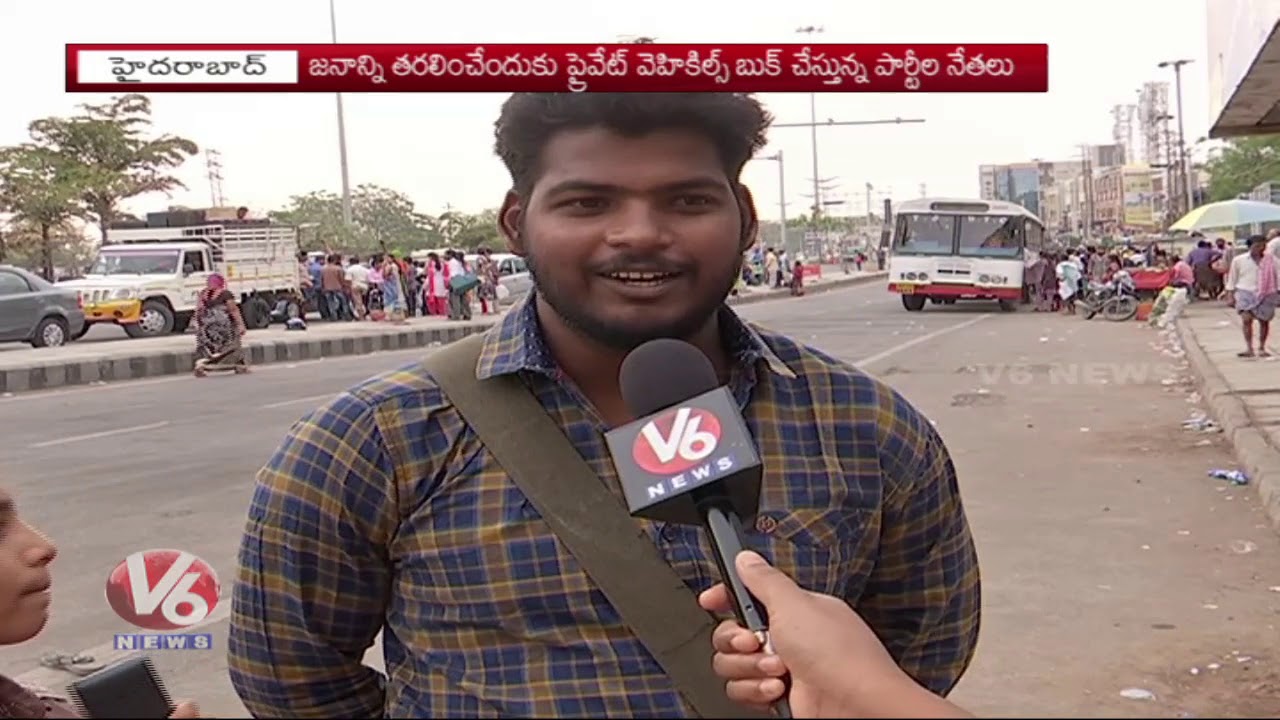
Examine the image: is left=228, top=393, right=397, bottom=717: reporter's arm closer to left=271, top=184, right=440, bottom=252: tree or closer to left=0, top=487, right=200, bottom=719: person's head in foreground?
left=0, top=487, right=200, bottom=719: person's head in foreground

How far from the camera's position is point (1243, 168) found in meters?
49.4

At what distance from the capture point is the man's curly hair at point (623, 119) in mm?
1448

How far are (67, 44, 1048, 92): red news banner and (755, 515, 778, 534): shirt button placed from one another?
0.44 metres

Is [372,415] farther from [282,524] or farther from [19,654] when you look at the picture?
[19,654]

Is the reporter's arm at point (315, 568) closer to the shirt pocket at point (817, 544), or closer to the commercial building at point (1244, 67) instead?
the shirt pocket at point (817, 544)

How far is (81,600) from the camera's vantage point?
214 inches

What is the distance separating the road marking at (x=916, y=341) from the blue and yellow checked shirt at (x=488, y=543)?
13349 mm

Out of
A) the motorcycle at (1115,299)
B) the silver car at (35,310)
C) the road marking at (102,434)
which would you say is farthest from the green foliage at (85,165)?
the motorcycle at (1115,299)

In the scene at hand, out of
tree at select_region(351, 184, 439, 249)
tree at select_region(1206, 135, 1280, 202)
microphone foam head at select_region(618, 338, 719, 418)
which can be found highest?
tree at select_region(1206, 135, 1280, 202)

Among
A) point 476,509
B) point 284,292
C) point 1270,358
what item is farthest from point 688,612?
point 284,292

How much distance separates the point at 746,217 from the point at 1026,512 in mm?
5876

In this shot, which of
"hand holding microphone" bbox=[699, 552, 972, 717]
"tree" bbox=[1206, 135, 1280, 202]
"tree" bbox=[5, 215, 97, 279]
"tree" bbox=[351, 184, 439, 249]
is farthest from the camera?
"tree" bbox=[1206, 135, 1280, 202]

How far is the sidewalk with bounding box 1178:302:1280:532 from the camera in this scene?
24.3 feet

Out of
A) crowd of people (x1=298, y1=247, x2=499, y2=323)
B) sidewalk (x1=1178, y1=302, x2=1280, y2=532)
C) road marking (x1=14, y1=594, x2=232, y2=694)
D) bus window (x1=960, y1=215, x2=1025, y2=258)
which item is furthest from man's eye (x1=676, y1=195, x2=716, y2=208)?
bus window (x1=960, y1=215, x2=1025, y2=258)
